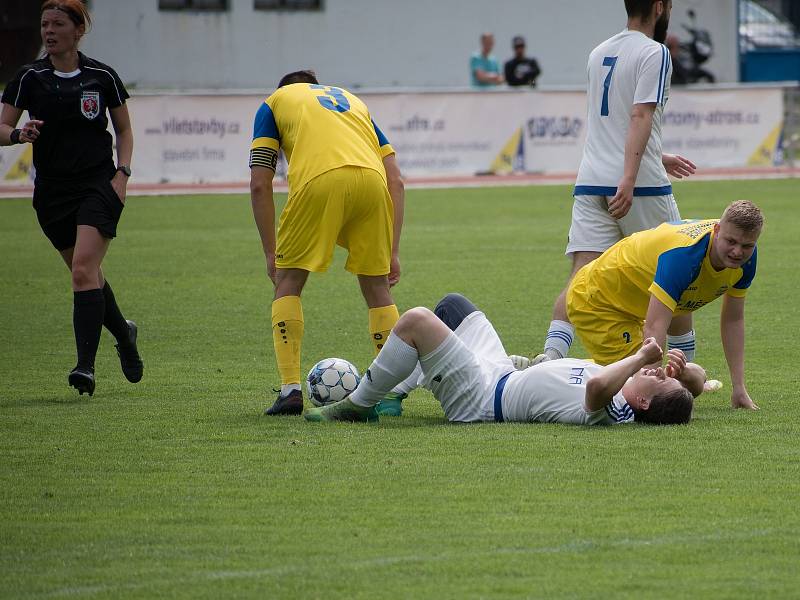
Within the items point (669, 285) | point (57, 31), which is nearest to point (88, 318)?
point (57, 31)

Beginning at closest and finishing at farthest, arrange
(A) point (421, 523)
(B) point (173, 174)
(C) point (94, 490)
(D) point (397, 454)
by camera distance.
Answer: (A) point (421, 523), (C) point (94, 490), (D) point (397, 454), (B) point (173, 174)

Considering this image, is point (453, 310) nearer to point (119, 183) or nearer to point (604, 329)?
point (604, 329)

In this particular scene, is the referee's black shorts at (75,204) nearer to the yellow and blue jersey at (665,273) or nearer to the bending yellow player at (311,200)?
the bending yellow player at (311,200)

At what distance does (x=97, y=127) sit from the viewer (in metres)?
7.58

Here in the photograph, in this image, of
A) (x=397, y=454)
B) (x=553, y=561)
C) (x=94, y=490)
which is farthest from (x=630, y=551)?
(x=94, y=490)

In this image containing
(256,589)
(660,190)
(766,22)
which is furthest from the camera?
(766,22)

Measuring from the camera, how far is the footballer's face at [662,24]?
7566mm

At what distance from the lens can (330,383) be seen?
696 centimetres

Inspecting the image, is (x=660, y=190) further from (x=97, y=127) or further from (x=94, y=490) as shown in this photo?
(x=94, y=490)

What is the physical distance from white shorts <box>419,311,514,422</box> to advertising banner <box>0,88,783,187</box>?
51.6 ft

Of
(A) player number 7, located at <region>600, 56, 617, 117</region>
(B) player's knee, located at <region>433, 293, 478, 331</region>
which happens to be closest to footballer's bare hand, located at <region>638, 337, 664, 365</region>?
(B) player's knee, located at <region>433, 293, 478, 331</region>

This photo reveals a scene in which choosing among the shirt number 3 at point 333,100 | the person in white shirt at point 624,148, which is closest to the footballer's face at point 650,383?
the person in white shirt at point 624,148

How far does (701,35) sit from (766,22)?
5490 millimetres

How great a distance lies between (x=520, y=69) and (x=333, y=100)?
22782 mm
